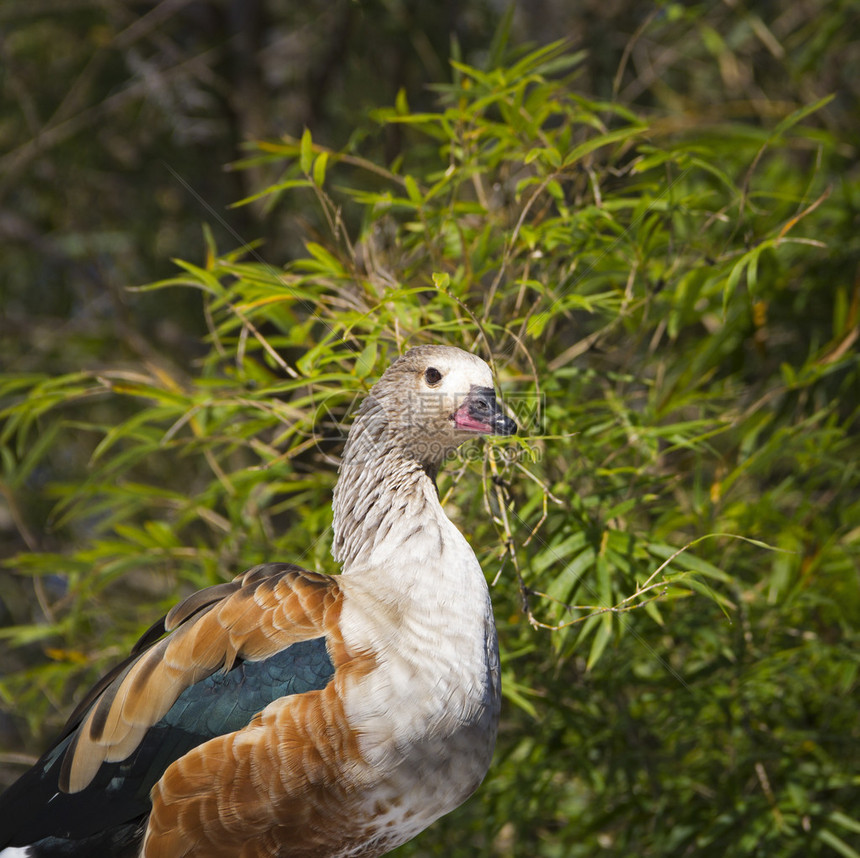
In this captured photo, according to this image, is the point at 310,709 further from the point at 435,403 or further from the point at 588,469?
the point at 588,469

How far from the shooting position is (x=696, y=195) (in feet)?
7.59

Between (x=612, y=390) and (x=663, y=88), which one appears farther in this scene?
(x=663, y=88)

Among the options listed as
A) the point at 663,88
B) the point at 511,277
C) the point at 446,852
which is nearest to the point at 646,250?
the point at 511,277

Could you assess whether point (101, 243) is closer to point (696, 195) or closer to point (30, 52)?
point (30, 52)

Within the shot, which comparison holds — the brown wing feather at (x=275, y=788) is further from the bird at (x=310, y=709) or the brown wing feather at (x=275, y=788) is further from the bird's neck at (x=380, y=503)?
the bird's neck at (x=380, y=503)

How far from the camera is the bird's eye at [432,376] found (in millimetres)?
1915

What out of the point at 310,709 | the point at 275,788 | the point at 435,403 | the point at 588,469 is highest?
the point at 435,403

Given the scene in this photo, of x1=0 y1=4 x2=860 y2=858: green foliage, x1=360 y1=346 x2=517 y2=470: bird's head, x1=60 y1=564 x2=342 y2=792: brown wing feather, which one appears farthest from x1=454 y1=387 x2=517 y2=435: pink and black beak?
x1=60 y1=564 x2=342 y2=792: brown wing feather

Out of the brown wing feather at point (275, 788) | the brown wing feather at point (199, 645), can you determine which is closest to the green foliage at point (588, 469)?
the brown wing feather at point (199, 645)

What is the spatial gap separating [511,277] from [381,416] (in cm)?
62

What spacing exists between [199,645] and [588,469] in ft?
3.30

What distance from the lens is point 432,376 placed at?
1.93 metres

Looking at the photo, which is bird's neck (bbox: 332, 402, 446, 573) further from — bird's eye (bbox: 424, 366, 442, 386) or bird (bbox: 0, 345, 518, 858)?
bird's eye (bbox: 424, 366, 442, 386)

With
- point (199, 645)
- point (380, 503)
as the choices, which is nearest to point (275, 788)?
point (199, 645)
